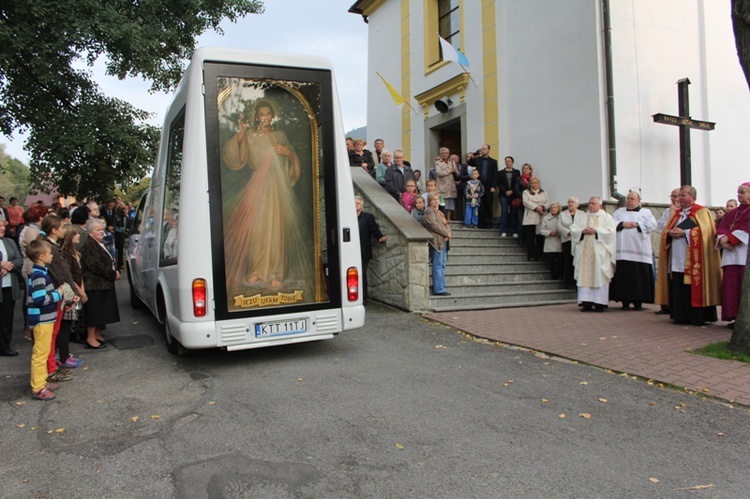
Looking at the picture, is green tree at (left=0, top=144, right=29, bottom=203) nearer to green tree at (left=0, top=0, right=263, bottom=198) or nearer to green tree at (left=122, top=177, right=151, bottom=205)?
green tree at (left=122, top=177, right=151, bottom=205)

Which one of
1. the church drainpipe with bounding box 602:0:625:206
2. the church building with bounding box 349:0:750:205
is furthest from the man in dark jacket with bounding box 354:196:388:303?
the church drainpipe with bounding box 602:0:625:206

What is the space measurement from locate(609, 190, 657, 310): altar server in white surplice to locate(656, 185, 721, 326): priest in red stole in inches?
31.6

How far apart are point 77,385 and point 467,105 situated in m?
12.2

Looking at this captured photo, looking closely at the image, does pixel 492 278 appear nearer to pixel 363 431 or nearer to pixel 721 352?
pixel 721 352

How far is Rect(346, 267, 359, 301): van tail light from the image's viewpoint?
6066mm

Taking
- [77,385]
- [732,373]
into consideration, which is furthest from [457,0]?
[77,385]

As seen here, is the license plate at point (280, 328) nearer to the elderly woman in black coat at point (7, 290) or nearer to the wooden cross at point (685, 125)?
the elderly woman in black coat at point (7, 290)

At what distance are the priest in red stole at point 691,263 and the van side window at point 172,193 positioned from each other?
708 centimetres

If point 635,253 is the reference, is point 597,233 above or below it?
above

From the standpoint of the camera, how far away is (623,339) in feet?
23.0

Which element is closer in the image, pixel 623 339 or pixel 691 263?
pixel 623 339

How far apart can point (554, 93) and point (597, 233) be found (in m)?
4.18

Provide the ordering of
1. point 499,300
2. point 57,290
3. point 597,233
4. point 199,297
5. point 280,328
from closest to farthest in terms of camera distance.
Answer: point 57,290
point 199,297
point 280,328
point 597,233
point 499,300

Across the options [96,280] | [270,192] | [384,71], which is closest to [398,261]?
[270,192]
